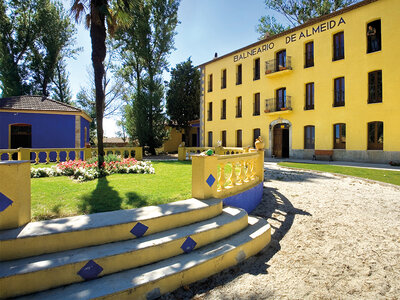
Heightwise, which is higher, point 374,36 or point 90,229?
point 374,36

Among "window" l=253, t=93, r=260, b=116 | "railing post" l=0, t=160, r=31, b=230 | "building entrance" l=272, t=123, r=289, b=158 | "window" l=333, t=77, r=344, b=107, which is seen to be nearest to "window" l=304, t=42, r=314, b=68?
"window" l=333, t=77, r=344, b=107

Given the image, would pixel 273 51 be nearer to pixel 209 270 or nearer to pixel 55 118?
pixel 55 118

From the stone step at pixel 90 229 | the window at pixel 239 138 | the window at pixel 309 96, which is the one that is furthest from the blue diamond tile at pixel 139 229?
the window at pixel 239 138

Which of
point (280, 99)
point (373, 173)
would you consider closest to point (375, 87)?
point (280, 99)

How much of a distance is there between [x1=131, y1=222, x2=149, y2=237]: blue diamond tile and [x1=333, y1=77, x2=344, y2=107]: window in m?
19.0

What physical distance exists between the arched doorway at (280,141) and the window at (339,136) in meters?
4.01

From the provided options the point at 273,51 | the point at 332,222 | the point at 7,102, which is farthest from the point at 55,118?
the point at 273,51

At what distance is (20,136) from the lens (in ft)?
47.6

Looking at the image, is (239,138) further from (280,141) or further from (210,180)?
(210,180)

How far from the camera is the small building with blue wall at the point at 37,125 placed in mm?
14164

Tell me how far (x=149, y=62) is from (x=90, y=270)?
25.2 meters

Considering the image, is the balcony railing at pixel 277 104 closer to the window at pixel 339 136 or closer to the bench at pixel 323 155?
the window at pixel 339 136

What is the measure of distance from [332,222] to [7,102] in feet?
60.8

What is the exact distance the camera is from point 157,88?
2509cm
